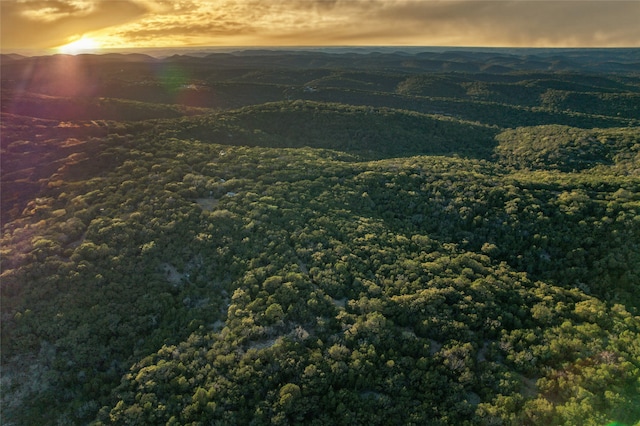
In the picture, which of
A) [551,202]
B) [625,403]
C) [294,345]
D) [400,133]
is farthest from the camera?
[400,133]

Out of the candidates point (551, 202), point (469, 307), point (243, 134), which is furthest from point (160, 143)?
point (551, 202)

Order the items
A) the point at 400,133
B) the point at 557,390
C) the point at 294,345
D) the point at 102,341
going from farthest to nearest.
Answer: the point at 400,133, the point at 102,341, the point at 294,345, the point at 557,390

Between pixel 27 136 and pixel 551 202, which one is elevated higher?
pixel 27 136

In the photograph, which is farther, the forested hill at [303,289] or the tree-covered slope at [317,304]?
the forested hill at [303,289]

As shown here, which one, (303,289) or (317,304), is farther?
(303,289)

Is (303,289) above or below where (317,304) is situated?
above

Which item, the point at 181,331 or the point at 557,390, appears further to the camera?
the point at 181,331

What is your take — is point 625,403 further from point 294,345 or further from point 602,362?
point 294,345

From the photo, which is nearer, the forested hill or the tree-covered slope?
the tree-covered slope
